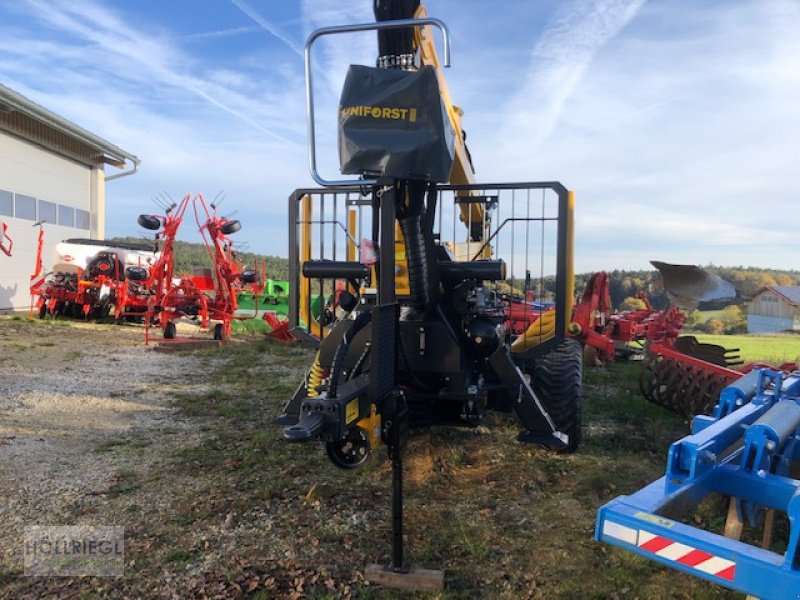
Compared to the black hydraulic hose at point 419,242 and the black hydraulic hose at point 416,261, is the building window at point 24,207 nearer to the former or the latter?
the black hydraulic hose at point 419,242

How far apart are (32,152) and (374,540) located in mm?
17713

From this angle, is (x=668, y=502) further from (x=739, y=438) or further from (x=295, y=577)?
(x=295, y=577)

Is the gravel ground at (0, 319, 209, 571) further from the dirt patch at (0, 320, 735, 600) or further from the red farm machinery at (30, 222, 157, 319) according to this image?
the red farm machinery at (30, 222, 157, 319)

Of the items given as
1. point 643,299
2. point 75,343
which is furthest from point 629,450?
point 75,343

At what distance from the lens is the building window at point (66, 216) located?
18.0m

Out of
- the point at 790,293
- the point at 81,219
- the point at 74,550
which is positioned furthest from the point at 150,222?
the point at 81,219

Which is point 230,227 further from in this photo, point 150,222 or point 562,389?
point 562,389

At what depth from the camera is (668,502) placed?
203 cm

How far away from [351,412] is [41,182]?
17891mm

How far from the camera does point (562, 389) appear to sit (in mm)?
4777

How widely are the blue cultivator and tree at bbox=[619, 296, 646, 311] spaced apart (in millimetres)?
7997

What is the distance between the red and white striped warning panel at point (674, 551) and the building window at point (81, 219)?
20.5m

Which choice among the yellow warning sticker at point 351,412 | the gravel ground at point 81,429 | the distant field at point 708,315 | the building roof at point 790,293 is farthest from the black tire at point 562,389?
the distant field at point 708,315

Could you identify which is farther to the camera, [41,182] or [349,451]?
[41,182]
